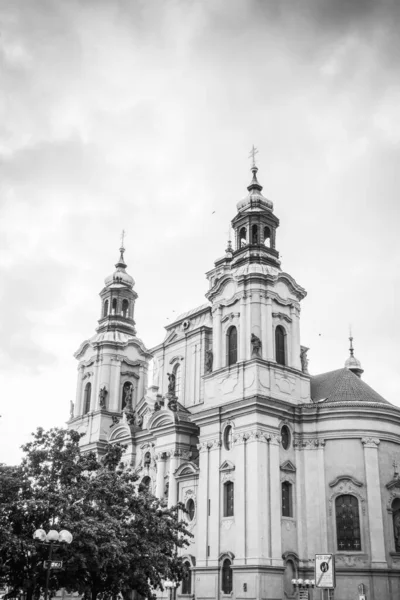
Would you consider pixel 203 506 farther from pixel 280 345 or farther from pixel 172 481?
pixel 280 345

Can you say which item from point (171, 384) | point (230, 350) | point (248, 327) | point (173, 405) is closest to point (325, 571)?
point (248, 327)

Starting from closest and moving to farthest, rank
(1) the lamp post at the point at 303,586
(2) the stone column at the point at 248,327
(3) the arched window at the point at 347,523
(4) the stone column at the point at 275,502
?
(1) the lamp post at the point at 303,586
(4) the stone column at the point at 275,502
(3) the arched window at the point at 347,523
(2) the stone column at the point at 248,327

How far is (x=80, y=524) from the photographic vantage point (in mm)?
24969

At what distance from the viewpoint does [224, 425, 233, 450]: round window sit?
38312 millimetres

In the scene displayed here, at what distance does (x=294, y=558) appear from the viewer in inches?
1405

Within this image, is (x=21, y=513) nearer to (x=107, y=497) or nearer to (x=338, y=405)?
(x=107, y=497)

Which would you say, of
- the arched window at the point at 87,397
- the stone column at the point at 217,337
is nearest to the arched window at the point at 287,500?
the stone column at the point at 217,337

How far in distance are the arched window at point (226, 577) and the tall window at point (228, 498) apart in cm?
236

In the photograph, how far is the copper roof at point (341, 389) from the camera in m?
39.3

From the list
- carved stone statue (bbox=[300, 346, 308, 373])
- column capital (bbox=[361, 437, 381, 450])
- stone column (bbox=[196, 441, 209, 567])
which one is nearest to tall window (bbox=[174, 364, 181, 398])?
stone column (bbox=[196, 441, 209, 567])

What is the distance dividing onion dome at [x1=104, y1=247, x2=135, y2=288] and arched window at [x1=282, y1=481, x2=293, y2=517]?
82.9 ft

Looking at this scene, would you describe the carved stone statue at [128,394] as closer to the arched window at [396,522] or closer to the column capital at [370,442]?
the column capital at [370,442]

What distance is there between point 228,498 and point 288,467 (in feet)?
12.0

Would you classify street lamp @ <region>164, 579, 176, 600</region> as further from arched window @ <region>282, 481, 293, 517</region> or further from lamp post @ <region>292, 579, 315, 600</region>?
arched window @ <region>282, 481, 293, 517</region>
